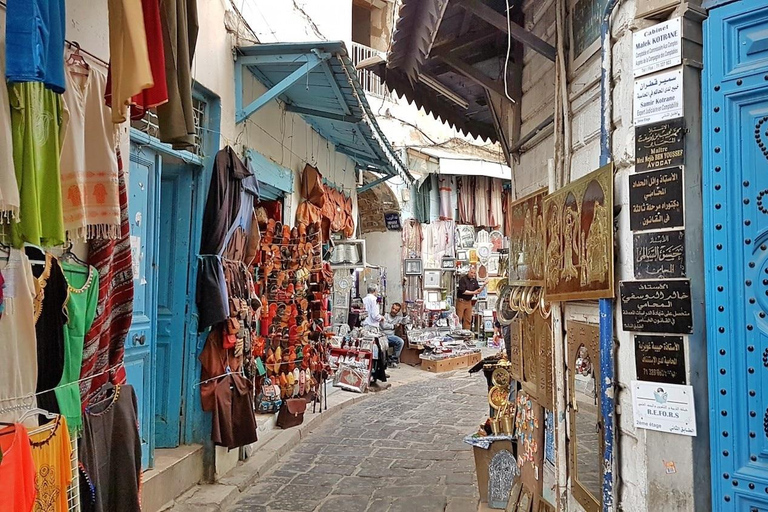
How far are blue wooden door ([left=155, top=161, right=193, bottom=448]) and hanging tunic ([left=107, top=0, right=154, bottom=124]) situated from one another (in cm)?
279

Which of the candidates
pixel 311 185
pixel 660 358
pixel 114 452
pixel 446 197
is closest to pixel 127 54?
pixel 114 452

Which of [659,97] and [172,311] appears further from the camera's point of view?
[172,311]

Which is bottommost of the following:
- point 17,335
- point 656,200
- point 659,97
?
point 17,335

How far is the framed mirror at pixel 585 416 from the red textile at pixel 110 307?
2.61 meters

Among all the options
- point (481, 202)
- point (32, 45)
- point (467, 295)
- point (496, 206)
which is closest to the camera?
point (32, 45)

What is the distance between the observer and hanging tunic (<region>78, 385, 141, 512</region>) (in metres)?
3.12

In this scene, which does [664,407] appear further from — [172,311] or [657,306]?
[172,311]

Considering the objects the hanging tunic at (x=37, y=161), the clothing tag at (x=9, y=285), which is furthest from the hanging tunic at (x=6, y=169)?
the clothing tag at (x=9, y=285)

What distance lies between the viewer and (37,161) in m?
2.55

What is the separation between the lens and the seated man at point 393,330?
14094mm

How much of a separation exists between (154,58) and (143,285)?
90.6 inches

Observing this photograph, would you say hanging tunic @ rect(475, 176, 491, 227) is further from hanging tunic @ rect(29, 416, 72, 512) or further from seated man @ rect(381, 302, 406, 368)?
hanging tunic @ rect(29, 416, 72, 512)

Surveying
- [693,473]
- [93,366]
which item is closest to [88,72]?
[93,366]

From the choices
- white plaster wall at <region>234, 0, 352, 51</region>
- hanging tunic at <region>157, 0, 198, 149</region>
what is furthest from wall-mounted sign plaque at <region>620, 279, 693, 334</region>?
white plaster wall at <region>234, 0, 352, 51</region>
